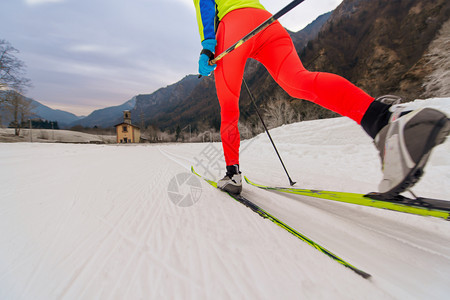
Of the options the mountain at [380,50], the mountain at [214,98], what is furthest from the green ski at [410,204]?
the mountain at [214,98]

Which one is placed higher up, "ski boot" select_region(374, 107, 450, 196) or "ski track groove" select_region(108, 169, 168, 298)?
"ski boot" select_region(374, 107, 450, 196)

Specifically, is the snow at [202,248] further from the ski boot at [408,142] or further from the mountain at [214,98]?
the mountain at [214,98]

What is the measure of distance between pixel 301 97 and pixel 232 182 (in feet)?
2.79

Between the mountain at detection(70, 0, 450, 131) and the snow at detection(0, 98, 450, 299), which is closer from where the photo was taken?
the snow at detection(0, 98, 450, 299)

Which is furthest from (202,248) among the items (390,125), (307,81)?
(307,81)

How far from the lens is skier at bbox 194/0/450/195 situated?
718mm

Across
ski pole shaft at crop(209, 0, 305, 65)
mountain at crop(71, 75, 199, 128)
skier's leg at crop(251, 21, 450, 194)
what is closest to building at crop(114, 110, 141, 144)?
ski pole shaft at crop(209, 0, 305, 65)

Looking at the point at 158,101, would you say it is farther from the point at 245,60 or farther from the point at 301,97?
the point at 301,97

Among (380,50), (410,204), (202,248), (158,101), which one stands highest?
(158,101)

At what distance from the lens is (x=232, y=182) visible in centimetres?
136

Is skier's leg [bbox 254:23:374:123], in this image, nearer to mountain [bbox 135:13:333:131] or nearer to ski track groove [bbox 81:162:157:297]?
ski track groove [bbox 81:162:157:297]

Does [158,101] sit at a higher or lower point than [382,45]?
higher

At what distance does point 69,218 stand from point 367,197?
1469 millimetres

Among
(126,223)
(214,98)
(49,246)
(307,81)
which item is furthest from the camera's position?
(214,98)
